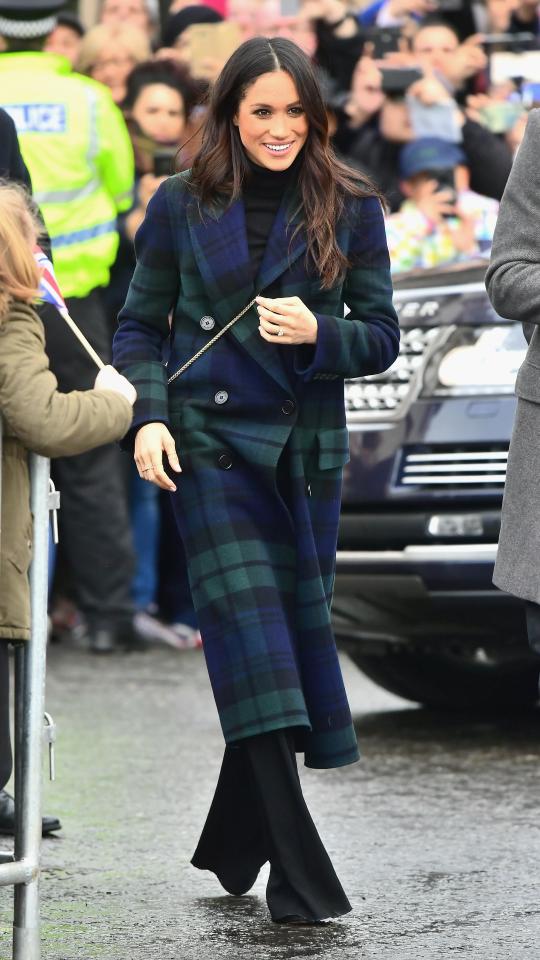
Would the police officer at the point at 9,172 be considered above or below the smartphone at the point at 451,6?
below

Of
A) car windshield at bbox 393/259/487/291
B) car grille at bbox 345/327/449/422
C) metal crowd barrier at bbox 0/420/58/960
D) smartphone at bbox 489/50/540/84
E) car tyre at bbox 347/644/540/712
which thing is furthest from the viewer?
smartphone at bbox 489/50/540/84

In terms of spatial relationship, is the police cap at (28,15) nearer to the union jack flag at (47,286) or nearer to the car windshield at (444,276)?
the car windshield at (444,276)

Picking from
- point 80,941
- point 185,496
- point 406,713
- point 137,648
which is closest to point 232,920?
point 80,941

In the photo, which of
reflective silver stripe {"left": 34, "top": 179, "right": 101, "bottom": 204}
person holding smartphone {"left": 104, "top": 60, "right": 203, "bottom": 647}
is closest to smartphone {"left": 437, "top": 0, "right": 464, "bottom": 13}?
person holding smartphone {"left": 104, "top": 60, "right": 203, "bottom": 647}

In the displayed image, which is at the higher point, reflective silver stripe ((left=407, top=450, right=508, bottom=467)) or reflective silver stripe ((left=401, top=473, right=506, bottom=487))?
reflective silver stripe ((left=407, top=450, right=508, bottom=467))

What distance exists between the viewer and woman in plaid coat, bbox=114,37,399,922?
444cm

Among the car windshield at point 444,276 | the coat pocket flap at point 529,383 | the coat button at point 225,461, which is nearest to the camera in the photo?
the coat pocket flap at point 529,383

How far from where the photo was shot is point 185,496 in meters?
4.57

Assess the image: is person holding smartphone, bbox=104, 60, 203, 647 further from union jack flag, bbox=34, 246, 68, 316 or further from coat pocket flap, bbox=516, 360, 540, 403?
coat pocket flap, bbox=516, 360, 540, 403

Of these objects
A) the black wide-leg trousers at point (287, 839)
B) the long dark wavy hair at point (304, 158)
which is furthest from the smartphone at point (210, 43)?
the black wide-leg trousers at point (287, 839)

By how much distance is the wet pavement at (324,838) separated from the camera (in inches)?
170

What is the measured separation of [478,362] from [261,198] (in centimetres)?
211

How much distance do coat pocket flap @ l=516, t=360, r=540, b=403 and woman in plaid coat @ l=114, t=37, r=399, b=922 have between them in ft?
1.19

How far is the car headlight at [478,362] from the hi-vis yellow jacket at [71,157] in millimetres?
2643
